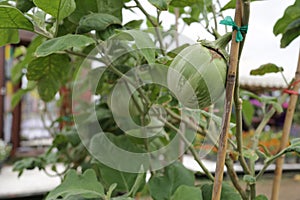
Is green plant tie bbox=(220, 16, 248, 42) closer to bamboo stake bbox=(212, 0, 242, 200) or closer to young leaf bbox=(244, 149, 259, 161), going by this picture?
bamboo stake bbox=(212, 0, 242, 200)

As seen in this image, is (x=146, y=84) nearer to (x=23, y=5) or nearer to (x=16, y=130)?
(x=23, y=5)

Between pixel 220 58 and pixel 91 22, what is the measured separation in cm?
18

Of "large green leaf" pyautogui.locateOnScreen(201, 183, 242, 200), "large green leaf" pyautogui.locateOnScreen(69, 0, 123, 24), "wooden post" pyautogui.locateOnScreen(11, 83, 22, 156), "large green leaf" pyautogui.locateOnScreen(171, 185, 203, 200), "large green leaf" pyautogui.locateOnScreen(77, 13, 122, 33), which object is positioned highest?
"large green leaf" pyautogui.locateOnScreen(69, 0, 123, 24)

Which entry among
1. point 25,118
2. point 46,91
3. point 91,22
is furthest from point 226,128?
point 25,118

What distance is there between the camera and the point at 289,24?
20.6 inches

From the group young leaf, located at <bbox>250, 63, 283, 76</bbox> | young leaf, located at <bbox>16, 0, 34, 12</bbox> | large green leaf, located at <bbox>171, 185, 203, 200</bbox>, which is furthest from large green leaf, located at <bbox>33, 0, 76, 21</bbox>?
young leaf, located at <bbox>250, 63, 283, 76</bbox>

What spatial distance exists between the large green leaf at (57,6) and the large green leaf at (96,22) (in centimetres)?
5

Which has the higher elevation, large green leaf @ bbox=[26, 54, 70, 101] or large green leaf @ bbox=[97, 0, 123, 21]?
large green leaf @ bbox=[97, 0, 123, 21]

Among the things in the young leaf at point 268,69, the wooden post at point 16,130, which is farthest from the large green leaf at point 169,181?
the wooden post at point 16,130

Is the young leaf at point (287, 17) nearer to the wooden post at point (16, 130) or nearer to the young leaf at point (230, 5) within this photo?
the young leaf at point (230, 5)

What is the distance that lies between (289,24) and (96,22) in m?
0.30

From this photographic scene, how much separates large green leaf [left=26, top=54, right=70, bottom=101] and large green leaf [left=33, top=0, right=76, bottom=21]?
19 centimetres

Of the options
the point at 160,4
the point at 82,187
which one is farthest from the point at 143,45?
the point at 82,187

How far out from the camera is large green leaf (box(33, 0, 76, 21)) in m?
0.37
